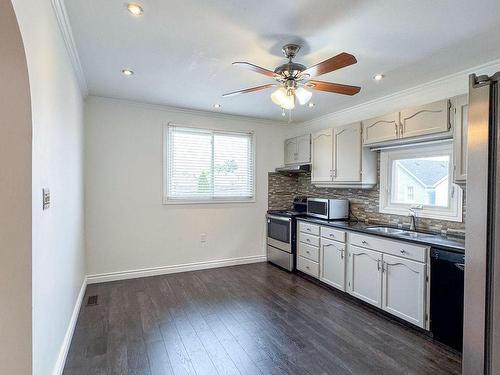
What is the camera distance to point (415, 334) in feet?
8.31

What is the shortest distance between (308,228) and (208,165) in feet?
6.07

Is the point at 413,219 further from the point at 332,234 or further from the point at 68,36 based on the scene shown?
the point at 68,36

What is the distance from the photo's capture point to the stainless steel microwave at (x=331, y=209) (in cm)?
392

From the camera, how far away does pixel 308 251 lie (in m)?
3.96

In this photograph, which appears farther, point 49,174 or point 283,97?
point 283,97

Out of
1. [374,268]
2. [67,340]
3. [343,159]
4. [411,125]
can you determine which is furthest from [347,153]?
[67,340]

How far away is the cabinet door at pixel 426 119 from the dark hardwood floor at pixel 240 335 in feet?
6.44

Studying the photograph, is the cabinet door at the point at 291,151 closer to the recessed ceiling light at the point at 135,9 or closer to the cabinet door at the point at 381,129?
the cabinet door at the point at 381,129

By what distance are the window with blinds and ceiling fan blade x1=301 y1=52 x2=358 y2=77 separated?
2.53 meters

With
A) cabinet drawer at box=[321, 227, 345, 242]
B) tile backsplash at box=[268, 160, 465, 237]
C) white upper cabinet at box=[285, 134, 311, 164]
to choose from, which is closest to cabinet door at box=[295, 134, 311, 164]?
white upper cabinet at box=[285, 134, 311, 164]

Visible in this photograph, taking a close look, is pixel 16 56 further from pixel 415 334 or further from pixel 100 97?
pixel 415 334

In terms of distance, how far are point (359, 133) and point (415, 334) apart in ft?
7.57

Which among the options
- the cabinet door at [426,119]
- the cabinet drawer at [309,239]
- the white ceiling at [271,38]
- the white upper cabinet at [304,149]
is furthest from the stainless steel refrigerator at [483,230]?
the white upper cabinet at [304,149]

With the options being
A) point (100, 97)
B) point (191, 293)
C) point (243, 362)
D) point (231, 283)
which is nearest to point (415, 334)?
point (243, 362)
